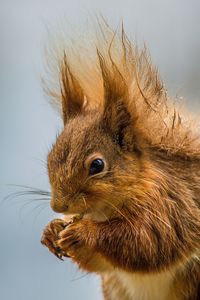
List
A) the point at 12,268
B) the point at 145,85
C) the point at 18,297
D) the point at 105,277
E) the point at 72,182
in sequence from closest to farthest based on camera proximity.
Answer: the point at 72,182 → the point at 145,85 → the point at 105,277 → the point at 18,297 → the point at 12,268

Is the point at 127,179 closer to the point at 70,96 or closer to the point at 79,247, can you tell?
the point at 79,247

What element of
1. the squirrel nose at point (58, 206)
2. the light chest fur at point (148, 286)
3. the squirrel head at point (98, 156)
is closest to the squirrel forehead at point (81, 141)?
the squirrel head at point (98, 156)

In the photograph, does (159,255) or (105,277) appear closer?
(159,255)

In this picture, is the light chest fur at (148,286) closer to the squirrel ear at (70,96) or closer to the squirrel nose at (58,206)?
the squirrel nose at (58,206)

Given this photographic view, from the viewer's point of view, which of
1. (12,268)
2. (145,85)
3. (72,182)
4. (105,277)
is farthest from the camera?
(12,268)

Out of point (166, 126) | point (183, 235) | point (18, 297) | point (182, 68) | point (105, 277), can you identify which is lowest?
point (18, 297)

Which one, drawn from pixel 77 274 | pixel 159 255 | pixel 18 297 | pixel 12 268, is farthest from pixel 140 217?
pixel 12 268

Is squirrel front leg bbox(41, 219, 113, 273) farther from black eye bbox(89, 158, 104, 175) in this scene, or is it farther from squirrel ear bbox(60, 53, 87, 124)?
squirrel ear bbox(60, 53, 87, 124)

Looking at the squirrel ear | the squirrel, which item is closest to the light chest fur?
the squirrel

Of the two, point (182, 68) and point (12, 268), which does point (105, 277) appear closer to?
point (12, 268)
